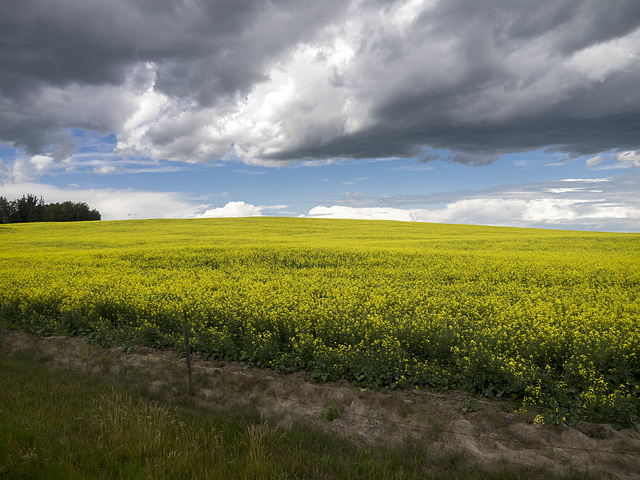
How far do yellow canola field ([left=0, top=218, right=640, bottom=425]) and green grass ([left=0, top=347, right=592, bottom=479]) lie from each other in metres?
1.98

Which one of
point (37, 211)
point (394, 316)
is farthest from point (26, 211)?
point (394, 316)

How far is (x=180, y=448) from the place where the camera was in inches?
194

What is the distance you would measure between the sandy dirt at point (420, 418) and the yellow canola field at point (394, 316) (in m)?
0.35

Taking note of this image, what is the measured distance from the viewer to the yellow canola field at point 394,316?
287 inches

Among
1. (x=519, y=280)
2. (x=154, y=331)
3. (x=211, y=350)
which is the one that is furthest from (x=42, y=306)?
(x=519, y=280)

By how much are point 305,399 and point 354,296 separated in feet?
19.8

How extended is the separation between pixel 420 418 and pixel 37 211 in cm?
10393

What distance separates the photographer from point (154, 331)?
1019cm

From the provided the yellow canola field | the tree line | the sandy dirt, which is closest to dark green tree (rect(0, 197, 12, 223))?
the tree line

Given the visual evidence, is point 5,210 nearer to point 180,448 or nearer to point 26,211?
point 26,211

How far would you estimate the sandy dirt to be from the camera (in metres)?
5.40

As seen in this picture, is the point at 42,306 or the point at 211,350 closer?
the point at 211,350

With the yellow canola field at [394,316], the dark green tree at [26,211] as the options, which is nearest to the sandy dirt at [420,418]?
the yellow canola field at [394,316]

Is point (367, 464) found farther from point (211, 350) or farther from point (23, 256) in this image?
point (23, 256)
